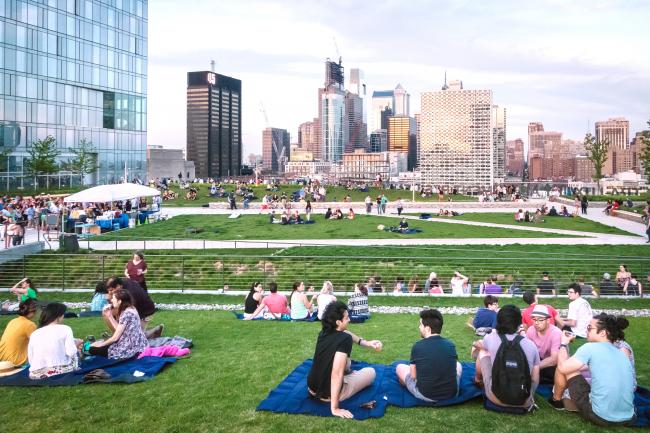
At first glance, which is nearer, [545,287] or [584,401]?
[584,401]

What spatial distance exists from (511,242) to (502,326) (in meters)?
21.7

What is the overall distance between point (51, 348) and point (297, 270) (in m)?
14.6

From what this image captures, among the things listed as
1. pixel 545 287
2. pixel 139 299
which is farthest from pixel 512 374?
pixel 545 287

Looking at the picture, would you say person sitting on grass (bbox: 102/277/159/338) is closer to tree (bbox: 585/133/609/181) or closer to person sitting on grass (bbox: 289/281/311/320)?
person sitting on grass (bbox: 289/281/311/320)

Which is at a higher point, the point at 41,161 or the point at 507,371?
the point at 41,161

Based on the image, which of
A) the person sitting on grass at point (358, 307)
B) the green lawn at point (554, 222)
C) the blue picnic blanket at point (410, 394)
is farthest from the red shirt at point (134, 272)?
the green lawn at point (554, 222)

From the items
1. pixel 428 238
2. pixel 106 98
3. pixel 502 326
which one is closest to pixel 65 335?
pixel 502 326

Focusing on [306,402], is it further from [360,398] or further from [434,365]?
[434,365]

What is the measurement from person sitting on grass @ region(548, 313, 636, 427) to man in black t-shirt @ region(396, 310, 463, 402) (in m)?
1.31

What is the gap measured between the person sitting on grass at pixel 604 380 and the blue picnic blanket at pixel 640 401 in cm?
13

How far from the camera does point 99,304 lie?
1419cm

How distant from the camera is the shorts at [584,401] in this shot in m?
6.15

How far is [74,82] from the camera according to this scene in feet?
216

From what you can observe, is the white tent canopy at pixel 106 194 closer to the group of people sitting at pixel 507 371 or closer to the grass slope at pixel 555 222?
the group of people sitting at pixel 507 371
